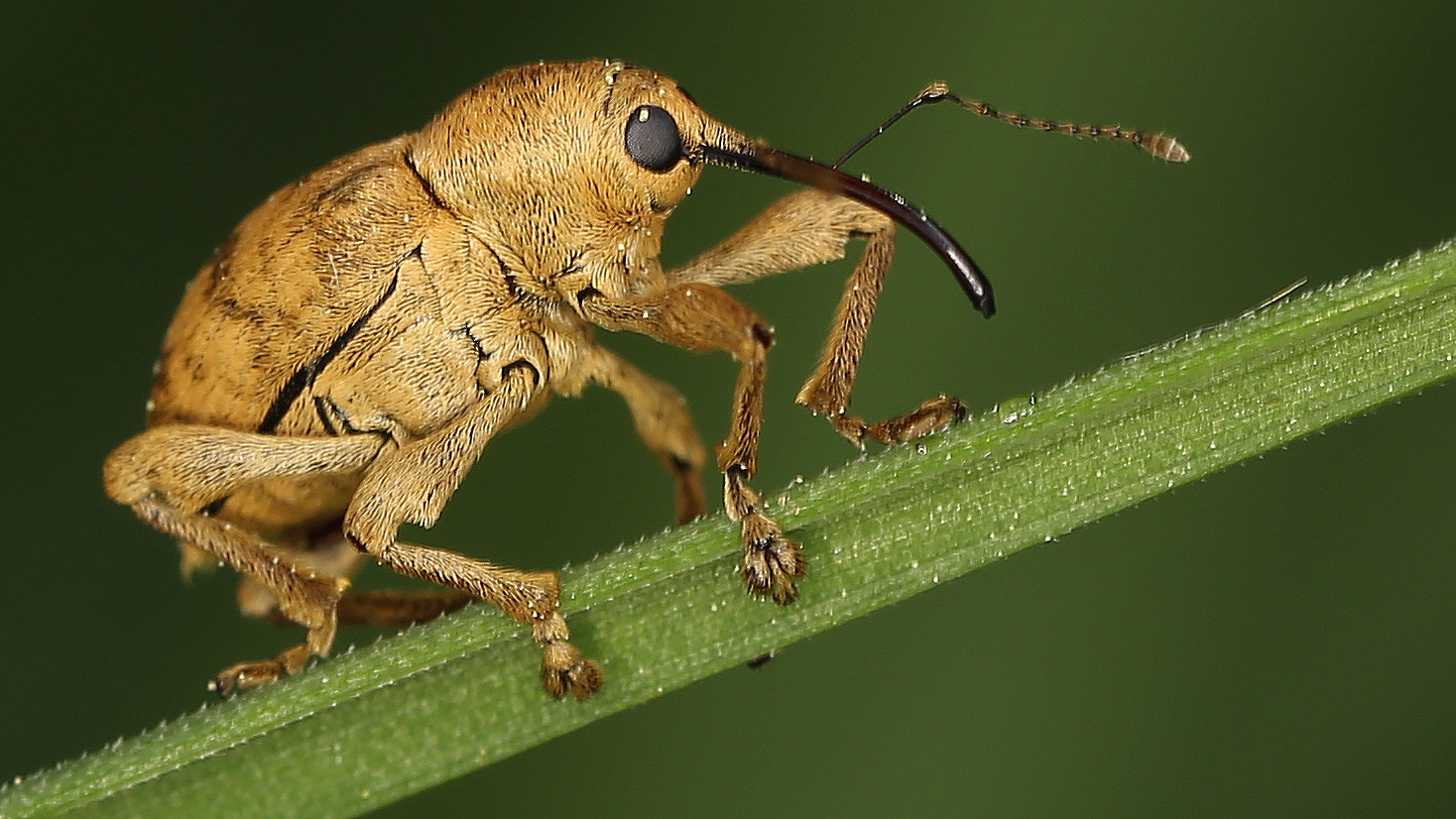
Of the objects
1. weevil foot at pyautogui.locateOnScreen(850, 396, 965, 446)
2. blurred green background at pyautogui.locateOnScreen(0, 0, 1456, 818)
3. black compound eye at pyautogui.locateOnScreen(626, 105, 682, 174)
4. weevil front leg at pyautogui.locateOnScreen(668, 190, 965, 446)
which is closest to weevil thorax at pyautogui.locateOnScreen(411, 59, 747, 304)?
black compound eye at pyautogui.locateOnScreen(626, 105, 682, 174)

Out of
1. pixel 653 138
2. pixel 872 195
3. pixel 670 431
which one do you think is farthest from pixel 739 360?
pixel 670 431

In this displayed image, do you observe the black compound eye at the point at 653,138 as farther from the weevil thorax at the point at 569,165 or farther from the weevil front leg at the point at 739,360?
the weevil front leg at the point at 739,360

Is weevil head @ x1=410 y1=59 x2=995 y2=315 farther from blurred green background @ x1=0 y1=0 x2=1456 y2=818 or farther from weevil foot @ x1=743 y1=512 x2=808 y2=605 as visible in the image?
blurred green background @ x1=0 y1=0 x2=1456 y2=818

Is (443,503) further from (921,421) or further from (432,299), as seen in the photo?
(921,421)

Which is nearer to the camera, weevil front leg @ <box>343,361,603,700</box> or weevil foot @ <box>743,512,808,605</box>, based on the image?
weevil foot @ <box>743,512,808,605</box>

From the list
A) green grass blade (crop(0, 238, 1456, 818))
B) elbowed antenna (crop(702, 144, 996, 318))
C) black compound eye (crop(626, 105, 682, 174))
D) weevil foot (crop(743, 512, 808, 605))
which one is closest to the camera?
green grass blade (crop(0, 238, 1456, 818))

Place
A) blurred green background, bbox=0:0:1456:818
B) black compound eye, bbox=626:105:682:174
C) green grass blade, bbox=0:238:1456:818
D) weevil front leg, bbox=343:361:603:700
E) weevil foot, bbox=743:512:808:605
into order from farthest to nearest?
1. blurred green background, bbox=0:0:1456:818
2. black compound eye, bbox=626:105:682:174
3. weevil front leg, bbox=343:361:603:700
4. weevil foot, bbox=743:512:808:605
5. green grass blade, bbox=0:238:1456:818

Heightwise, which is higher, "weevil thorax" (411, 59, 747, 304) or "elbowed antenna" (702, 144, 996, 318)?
"weevil thorax" (411, 59, 747, 304)

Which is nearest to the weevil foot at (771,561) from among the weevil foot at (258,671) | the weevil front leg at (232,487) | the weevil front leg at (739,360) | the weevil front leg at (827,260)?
the weevil front leg at (739,360)
